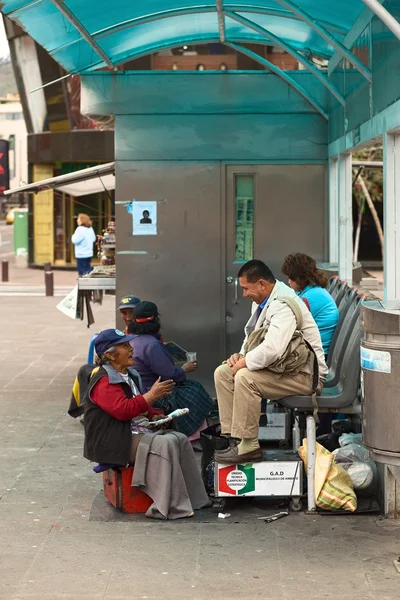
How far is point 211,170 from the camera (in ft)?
37.0

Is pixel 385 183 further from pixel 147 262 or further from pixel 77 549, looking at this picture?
pixel 147 262

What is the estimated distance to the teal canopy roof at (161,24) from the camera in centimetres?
879

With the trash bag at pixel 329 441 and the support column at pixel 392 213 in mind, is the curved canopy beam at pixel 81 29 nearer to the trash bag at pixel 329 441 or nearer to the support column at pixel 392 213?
the support column at pixel 392 213

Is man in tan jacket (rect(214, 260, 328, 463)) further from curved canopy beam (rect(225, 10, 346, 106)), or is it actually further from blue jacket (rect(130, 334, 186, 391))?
curved canopy beam (rect(225, 10, 346, 106))

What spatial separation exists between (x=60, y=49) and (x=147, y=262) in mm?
2328

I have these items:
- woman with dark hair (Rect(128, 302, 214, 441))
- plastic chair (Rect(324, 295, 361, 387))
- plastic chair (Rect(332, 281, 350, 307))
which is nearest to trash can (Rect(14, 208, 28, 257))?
plastic chair (Rect(332, 281, 350, 307))

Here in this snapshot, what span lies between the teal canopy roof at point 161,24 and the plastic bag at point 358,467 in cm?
333

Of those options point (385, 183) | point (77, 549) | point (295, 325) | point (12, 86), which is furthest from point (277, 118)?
point (12, 86)

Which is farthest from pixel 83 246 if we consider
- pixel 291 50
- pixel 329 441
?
pixel 329 441

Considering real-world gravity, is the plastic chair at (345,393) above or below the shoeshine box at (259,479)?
above

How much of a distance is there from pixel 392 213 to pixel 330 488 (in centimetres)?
194

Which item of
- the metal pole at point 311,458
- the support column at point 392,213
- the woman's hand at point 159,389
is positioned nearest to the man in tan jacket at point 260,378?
the metal pole at point 311,458

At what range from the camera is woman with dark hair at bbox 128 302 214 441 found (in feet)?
27.5

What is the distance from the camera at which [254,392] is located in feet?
23.1
